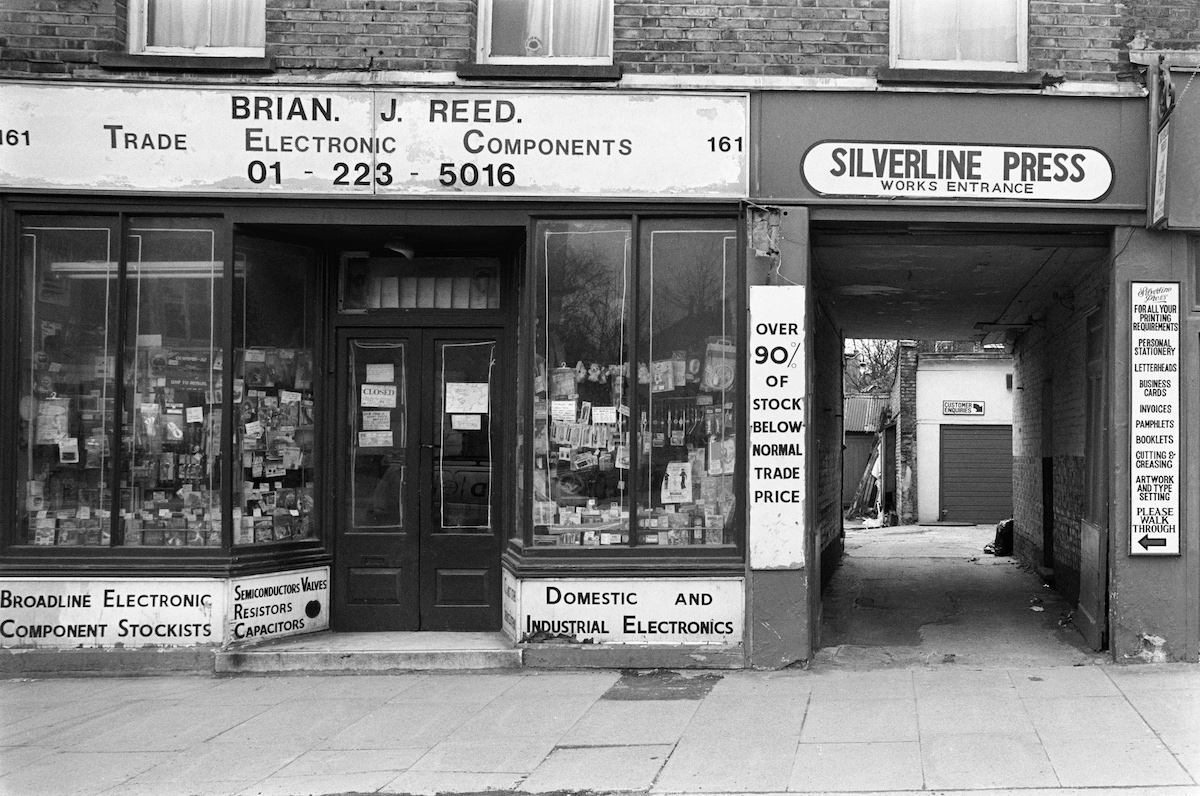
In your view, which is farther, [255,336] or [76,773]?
[255,336]

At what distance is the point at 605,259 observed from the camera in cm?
841

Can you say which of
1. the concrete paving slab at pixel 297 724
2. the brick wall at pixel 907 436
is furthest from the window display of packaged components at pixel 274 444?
the brick wall at pixel 907 436

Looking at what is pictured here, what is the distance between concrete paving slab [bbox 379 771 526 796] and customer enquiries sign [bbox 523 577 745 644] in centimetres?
242

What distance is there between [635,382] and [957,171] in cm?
290

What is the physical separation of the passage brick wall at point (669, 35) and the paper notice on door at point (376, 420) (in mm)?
2753

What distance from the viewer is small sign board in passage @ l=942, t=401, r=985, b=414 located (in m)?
24.2

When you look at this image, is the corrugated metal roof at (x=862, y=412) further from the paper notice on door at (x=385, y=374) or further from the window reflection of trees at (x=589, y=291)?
the window reflection of trees at (x=589, y=291)

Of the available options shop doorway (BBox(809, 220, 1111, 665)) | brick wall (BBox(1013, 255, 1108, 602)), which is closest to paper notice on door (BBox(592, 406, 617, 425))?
shop doorway (BBox(809, 220, 1111, 665))

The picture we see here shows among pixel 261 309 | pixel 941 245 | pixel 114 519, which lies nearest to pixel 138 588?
pixel 114 519

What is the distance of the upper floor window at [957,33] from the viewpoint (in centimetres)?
848

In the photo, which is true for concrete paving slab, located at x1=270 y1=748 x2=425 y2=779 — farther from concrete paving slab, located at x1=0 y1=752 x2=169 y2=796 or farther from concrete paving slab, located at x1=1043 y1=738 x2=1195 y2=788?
concrete paving slab, located at x1=1043 y1=738 x2=1195 y2=788

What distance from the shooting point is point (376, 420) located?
30.2ft

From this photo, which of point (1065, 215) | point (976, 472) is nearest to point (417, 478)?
point (1065, 215)

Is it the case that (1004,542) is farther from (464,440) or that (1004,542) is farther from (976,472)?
(464,440)
